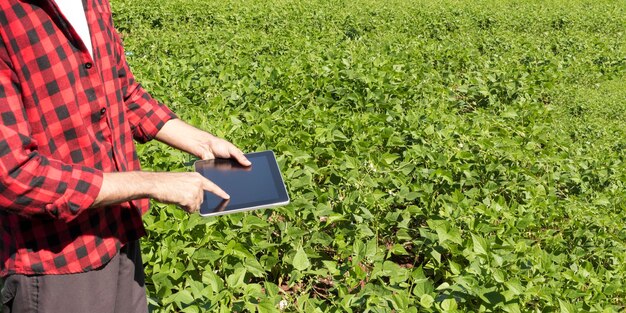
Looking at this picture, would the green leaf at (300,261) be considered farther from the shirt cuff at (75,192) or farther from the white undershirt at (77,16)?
the white undershirt at (77,16)

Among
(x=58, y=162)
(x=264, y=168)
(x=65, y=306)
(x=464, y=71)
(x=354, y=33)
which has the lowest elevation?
(x=354, y=33)

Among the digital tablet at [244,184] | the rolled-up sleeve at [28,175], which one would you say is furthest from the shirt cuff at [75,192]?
the digital tablet at [244,184]

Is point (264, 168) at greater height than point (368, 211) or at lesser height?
greater

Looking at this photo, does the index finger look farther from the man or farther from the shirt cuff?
the shirt cuff

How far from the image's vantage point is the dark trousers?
1.64 m

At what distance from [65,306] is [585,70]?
8326mm

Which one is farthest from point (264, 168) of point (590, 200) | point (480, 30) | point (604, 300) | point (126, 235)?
point (480, 30)

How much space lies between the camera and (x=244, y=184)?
2020 mm

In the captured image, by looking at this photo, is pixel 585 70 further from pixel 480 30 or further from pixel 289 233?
pixel 289 233

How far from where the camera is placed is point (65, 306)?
167 centimetres

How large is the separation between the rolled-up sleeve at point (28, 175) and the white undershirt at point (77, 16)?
0.22m

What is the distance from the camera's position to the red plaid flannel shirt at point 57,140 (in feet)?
4.66

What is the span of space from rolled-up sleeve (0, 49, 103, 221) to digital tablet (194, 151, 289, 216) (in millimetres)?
432

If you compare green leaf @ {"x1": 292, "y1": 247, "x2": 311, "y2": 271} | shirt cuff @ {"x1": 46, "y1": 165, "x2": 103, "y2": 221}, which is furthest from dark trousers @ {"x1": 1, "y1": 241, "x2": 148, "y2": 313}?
green leaf @ {"x1": 292, "y1": 247, "x2": 311, "y2": 271}
